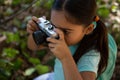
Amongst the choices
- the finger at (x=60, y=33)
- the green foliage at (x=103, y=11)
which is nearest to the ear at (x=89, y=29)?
the finger at (x=60, y=33)

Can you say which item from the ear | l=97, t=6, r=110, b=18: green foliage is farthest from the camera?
l=97, t=6, r=110, b=18: green foliage

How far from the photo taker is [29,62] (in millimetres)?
2645

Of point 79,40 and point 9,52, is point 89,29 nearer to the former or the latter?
point 79,40

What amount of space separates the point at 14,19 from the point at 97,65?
5.14 ft

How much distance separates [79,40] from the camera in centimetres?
154

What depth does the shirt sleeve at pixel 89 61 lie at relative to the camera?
1475mm

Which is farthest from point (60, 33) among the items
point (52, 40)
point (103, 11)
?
point (103, 11)

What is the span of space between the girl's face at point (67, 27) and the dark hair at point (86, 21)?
18 mm

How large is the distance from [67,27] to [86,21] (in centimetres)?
9

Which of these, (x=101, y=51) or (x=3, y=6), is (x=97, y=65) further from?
(x=3, y=6)

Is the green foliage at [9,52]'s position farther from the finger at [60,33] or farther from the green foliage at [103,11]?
the finger at [60,33]

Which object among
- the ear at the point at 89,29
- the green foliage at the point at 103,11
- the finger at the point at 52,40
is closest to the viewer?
the finger at the point at 52,40

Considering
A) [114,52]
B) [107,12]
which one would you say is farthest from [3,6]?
[114,52]

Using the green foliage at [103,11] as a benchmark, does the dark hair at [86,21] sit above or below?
below
